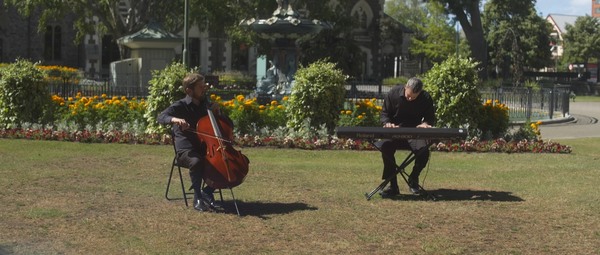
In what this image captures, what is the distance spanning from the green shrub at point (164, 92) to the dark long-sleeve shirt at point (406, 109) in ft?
21.1

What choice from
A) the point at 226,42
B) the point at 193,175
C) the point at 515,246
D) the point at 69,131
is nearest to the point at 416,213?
the point at 515,246

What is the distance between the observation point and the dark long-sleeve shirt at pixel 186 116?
923 centimetres

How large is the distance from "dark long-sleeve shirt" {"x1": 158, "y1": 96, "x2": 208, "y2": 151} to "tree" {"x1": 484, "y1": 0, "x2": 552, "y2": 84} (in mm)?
58777

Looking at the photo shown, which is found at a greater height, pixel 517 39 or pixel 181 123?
pixel 517 39

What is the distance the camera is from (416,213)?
361 inches

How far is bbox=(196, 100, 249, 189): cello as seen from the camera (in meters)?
8.87

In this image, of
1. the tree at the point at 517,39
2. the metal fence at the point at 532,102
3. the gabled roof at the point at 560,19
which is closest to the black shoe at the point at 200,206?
the metal fence at the point at 532,102

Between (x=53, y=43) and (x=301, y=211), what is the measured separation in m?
45.7

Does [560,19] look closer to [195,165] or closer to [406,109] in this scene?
[406,109]

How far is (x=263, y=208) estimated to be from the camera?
9367mm

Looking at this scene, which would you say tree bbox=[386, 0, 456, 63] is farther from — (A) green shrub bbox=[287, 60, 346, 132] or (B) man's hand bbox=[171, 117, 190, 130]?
(B) man's hand bbox=[171, 117, 190, 130]

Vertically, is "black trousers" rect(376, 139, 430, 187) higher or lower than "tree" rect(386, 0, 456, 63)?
lower

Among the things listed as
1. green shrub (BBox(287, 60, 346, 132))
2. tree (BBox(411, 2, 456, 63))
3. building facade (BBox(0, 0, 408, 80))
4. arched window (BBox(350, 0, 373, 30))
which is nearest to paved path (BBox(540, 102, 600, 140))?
green shrub (BBox(287, 60, 346, 132))

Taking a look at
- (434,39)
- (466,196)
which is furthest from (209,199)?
(434,39)
